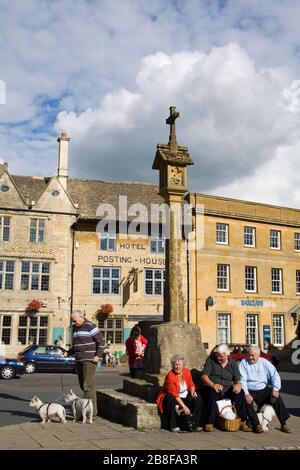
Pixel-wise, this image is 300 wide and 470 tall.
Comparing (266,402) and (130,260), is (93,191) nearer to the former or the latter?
(130,260)

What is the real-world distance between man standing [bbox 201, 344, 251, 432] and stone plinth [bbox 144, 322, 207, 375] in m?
0.69

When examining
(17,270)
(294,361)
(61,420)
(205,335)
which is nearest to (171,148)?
(61,420)

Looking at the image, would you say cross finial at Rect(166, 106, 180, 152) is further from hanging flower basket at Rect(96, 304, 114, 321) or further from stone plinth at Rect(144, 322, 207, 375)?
hanging flower basket at Rect(96, 304, 114, 321)

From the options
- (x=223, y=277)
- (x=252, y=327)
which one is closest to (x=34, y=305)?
(x=223, y=277)

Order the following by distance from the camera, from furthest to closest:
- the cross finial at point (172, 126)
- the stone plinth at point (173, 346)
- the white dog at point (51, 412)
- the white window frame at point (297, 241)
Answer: the white window frame at point (297, 241)
the cross finial at point (172, 126)
the stone plinth at point (173, 346)
the white dog at point (51, 412)

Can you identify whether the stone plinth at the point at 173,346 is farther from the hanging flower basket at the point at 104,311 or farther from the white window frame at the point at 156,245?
the white window frame at the point at 156,245

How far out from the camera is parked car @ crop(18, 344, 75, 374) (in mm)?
23969

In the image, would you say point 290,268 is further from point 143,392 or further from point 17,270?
point 143,392

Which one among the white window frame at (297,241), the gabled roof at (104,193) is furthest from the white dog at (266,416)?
the white window frame at (297,241)

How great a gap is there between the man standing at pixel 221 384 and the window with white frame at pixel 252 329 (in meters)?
26.6

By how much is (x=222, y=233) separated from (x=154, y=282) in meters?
6.03

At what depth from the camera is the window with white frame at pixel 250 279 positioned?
34.5 meters

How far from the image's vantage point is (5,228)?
30.0 metres
